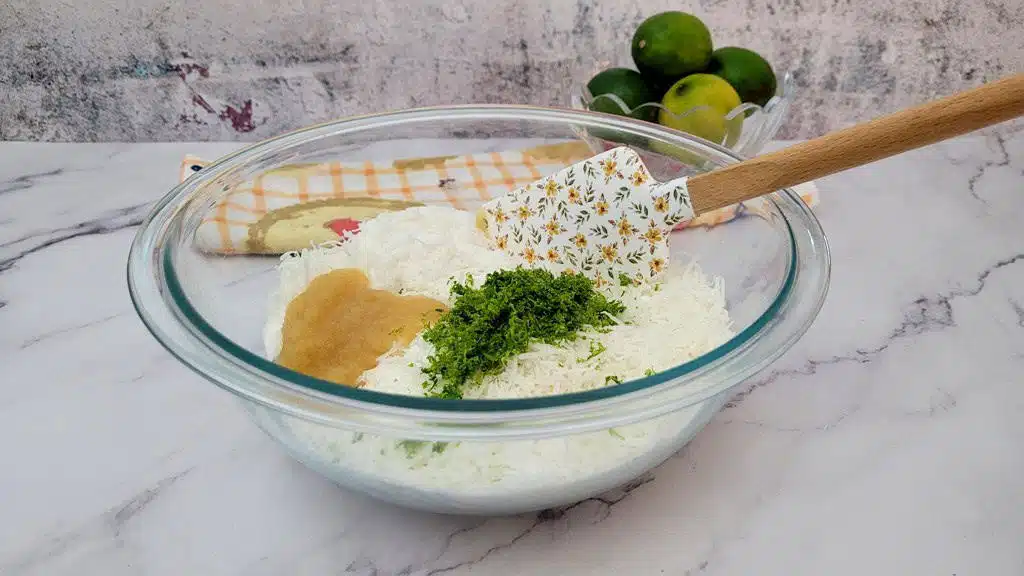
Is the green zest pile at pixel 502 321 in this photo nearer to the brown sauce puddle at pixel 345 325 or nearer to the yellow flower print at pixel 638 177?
the brown sauce puddle at pixel 345 325

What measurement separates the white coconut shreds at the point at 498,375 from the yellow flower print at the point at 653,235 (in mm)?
71

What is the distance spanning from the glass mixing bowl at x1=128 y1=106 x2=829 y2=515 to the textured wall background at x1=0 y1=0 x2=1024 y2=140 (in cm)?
66

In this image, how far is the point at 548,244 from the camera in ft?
4.25

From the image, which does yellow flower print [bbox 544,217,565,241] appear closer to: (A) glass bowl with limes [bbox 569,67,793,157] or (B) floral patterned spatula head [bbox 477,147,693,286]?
(B) floral patterned spatula head [bbox 477,147,693,286]

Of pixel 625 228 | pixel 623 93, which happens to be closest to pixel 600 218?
pixel 625 228

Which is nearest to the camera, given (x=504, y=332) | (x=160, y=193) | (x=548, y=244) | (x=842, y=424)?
(x=504, y=332)

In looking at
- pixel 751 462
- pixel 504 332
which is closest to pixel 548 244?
pixel 504 332

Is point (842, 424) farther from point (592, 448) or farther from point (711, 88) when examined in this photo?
point (711, 88)

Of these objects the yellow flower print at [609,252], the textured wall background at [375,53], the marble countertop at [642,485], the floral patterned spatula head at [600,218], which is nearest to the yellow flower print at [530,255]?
the floral patterned spatula head at [600,218]

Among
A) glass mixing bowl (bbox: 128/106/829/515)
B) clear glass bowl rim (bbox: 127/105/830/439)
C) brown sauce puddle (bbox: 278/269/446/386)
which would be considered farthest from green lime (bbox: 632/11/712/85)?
brown sauce puddle (bbox: 278/269/446/386)

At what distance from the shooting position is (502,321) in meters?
1.06

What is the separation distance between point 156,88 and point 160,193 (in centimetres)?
29

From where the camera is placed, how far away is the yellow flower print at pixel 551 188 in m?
1.28

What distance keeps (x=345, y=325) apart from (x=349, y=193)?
1.25ft
